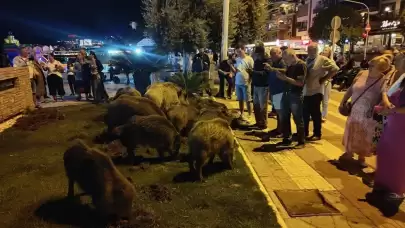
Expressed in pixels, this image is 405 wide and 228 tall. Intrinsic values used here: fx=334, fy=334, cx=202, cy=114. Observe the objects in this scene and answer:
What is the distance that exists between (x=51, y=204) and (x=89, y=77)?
843 cm

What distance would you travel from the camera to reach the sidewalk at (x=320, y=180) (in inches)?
159

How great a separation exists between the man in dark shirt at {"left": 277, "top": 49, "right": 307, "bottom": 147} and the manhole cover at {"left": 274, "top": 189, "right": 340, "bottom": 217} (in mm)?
2093

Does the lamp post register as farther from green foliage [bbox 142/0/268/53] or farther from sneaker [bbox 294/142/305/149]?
sneaker [bbox 294/142/305/149]

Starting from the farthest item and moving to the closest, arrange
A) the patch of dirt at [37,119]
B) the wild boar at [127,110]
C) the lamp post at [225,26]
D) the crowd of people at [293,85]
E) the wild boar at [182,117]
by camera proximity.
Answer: the lamp post at [225,26]
the patch of dirt at [37,119]
the wild boar at [182,117]
the crowd of people at [293,85]
the wild boar at [127,110]

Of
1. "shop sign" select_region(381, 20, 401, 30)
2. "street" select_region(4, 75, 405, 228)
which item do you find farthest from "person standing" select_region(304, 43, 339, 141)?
"shop sign" select_region(381, 20, 401, 30)

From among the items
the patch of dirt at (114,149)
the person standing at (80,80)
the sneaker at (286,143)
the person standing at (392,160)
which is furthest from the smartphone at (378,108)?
the person standing at (80,80)

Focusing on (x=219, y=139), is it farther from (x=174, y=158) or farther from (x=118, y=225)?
(x=118, y=225)

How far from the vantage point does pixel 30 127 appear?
319 inches

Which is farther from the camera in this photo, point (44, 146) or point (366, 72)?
point (44, 146)

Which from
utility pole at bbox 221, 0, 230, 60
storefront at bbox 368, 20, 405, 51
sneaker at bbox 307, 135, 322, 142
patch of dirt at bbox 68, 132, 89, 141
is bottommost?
sneaker at bbox 307, 135, 322, 142

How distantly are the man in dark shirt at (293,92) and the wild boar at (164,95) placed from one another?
8.37ft

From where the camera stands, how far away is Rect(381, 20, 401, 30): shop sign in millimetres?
38888

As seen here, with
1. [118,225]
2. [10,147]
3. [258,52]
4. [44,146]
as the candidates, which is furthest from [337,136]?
[10,147]

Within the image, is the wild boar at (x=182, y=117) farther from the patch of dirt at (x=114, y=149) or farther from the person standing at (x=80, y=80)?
the person standing at (x=80, y=80)
